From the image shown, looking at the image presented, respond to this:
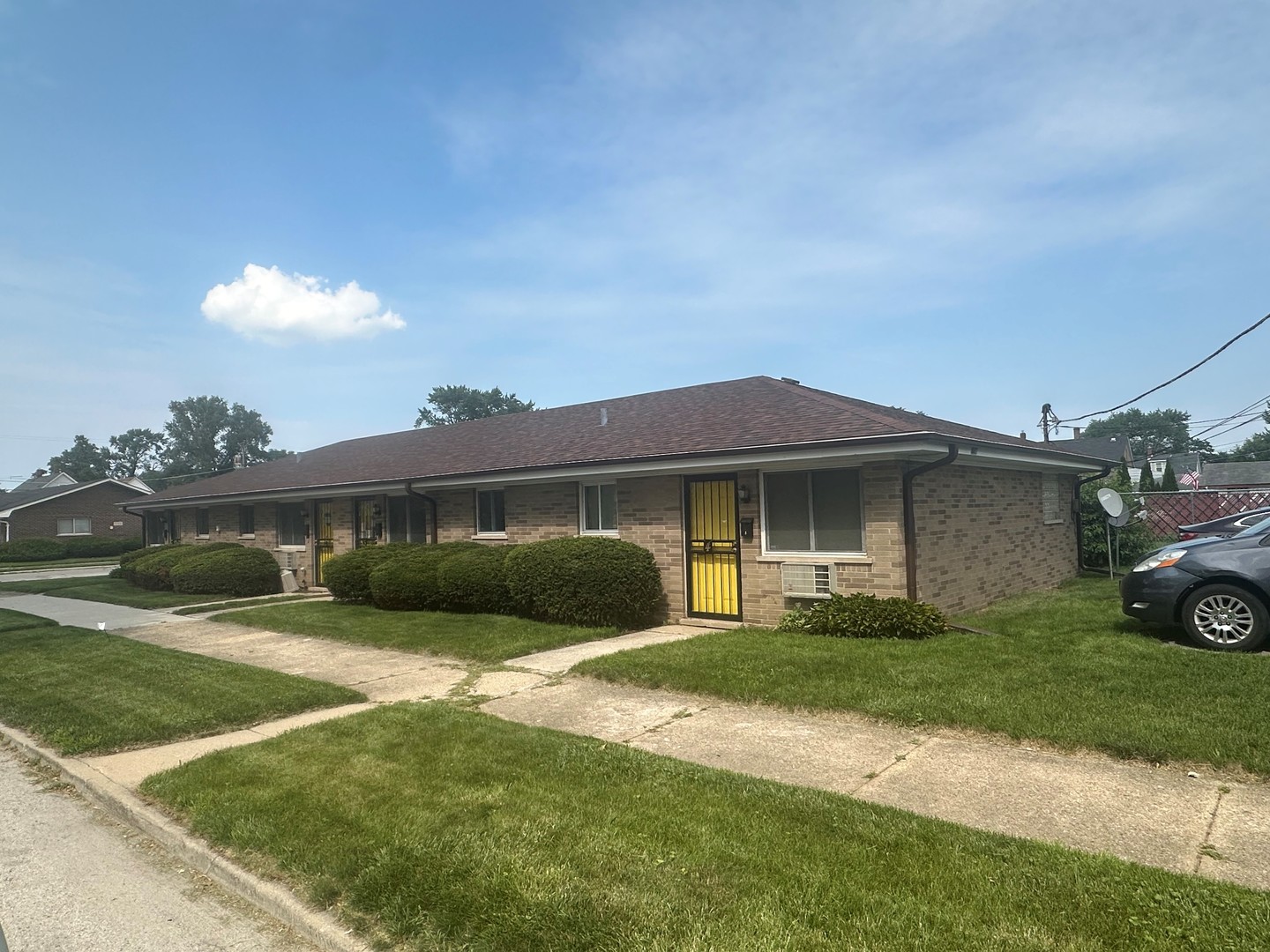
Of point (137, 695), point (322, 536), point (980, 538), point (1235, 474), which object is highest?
point (1235, 474)

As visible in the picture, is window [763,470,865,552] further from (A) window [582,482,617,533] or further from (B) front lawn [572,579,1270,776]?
(A) window [582,482,617,533]

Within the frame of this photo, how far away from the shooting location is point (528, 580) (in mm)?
12305

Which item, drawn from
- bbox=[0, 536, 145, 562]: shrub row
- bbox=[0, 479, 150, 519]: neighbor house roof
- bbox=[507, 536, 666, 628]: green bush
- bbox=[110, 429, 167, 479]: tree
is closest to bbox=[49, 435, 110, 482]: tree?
bbox=[110, 429, 167, 479]: tree

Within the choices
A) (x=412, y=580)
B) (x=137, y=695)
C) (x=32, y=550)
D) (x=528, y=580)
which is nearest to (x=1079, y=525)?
(x=528, y=580)

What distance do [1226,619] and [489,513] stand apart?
1199 centimetres

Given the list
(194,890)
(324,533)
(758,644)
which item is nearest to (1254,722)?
(758,644)

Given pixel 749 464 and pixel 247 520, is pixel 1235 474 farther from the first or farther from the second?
pixel 247 520

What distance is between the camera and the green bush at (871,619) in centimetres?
945

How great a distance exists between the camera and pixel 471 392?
77625 mm

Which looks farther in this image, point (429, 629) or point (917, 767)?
point (429, 629)

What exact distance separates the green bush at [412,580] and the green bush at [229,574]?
6.34m

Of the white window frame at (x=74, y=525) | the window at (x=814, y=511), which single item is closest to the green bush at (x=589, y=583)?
the window at (x=814, y=511)

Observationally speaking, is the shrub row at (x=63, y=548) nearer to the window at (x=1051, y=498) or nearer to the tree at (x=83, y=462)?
the window at (x=1051, y=498)

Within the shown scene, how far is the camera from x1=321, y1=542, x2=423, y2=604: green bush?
15.6m
